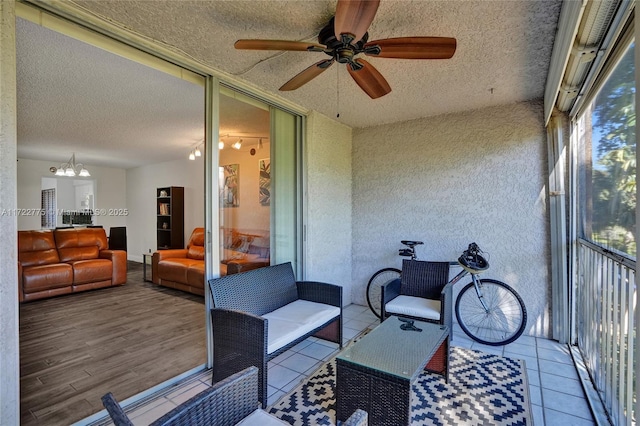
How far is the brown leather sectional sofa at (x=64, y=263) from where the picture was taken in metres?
4.53

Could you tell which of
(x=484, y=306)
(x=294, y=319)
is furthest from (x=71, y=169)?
(x=484, y=306)

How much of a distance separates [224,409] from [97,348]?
2.61 m

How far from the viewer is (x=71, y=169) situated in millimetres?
6117

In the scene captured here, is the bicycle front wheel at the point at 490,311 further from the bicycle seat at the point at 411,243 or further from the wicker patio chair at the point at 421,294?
the bicycle seat at the point at 411,243

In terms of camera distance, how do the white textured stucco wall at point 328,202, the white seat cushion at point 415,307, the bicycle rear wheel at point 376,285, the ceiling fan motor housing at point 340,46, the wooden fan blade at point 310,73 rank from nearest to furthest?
1. the ceiling fan motor housing at point 340,46
2. the wooden fan blade at point 310,73
3. the white seat cushion at point 415,307
4. the white textured stucco wall at point 328,202
5. the bicycle rear wheel at point 376,285

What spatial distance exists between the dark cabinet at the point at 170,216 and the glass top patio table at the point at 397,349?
233 inches

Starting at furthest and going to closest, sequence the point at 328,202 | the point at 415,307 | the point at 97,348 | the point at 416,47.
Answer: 1. the point at 328,202
2. the point at 97,348
3. the point at 415,307
4. the point at 416,47

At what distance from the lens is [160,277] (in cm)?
530

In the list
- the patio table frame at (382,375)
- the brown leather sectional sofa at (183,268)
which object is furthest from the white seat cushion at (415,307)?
the brown leather sectional sofa at (183,268)

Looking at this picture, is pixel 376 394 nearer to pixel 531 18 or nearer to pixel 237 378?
pixel 237 378

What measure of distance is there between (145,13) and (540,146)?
12.0 ft

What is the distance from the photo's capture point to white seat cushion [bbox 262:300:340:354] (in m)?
2.19

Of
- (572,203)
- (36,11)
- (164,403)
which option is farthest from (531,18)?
(164,403)

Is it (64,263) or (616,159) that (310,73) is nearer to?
(616,159)
